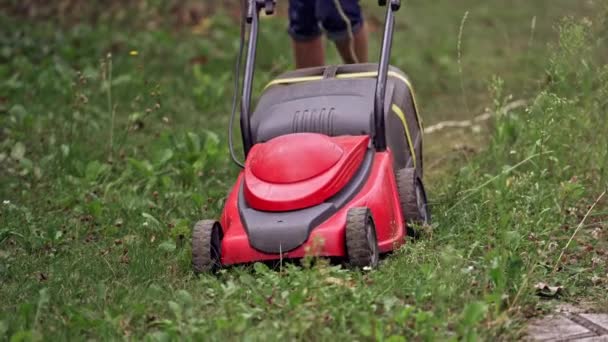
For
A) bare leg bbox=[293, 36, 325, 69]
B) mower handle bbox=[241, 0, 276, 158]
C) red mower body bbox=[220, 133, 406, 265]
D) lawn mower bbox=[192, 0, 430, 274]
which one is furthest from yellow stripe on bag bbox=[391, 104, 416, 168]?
bare leg bbox=[293, 36, 325, 69]

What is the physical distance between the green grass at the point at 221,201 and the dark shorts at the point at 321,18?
0.25 metres

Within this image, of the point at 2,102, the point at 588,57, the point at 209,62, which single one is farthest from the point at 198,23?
the point at 588,57

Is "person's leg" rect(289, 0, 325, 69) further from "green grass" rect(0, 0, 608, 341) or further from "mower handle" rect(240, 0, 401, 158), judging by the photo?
"mower handle" rect(240, 0, 401, 158)

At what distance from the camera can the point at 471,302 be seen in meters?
2.89

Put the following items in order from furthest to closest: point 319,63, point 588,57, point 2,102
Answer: point 2,102, point 319,63, point 588,57

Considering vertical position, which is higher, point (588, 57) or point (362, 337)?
point (588, 57)

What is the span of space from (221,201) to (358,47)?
945 mm

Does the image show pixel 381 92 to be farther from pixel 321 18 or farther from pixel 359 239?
pixel 321 18

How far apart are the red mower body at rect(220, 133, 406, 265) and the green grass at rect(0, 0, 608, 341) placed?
82 mm

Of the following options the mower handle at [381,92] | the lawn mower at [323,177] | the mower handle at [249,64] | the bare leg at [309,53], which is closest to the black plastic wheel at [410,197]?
the lawn mower at [323,177]

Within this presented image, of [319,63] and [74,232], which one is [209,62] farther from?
[74,232]

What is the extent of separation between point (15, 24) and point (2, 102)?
1.43 metres

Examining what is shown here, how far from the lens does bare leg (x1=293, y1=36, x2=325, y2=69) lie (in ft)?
15.4

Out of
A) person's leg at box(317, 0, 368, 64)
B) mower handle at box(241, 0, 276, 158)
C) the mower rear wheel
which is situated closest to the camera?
the mower rear wheel
